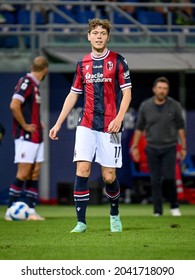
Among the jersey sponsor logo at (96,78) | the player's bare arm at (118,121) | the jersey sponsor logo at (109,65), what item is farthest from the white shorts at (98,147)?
the jersey sponsor logo at (109,65)

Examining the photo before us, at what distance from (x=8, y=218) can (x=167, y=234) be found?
4.17 meters

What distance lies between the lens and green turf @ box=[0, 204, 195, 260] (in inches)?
373

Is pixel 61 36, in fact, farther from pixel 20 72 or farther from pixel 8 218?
pixel 8 218

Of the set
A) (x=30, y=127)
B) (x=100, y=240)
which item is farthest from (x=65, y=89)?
(x=100, y=240)

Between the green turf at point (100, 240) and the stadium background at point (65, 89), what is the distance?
20.0 ft

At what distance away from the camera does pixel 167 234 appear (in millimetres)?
11930

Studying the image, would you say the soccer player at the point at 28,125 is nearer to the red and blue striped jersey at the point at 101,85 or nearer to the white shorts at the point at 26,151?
the white shorts at the point at 26,151

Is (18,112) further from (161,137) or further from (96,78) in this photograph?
(96,78)

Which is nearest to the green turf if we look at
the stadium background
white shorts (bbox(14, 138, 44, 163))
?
white shorts (bbox(14, 138, 44, 163))

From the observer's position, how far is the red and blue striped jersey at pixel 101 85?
1161 centimetres
